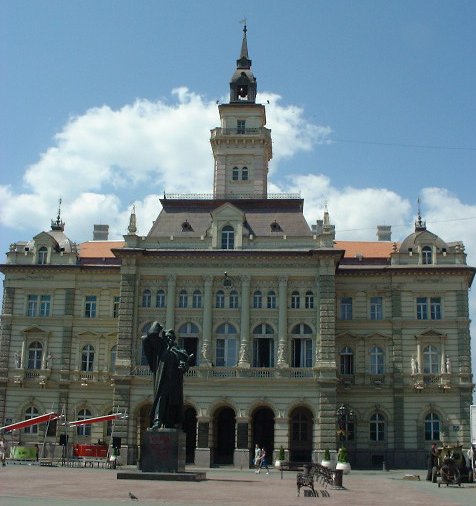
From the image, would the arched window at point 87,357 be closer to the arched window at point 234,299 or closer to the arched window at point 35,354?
the arched window at point 35,354

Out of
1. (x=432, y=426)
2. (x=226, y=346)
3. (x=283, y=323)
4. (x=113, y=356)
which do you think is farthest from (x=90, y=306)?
(x=432, y=426)

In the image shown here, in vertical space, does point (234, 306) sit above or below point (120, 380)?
above

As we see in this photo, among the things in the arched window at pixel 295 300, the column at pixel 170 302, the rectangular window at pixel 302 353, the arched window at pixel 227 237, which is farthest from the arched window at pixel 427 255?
the column at pixel 170 302

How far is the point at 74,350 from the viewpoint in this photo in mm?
63031

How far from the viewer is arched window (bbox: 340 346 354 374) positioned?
201ft

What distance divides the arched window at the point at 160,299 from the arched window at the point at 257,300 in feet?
22.5

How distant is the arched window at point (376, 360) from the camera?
200 ft

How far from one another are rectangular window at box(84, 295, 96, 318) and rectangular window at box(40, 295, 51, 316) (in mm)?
2957

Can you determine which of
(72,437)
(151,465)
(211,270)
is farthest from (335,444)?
(151,465)

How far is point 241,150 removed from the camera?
233ft

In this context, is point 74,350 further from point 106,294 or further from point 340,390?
point 340,390

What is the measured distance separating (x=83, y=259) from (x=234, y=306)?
1460 cm

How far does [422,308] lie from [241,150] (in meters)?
21.8

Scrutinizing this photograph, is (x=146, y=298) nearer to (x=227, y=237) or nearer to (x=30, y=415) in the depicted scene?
(x=227, y=237)
